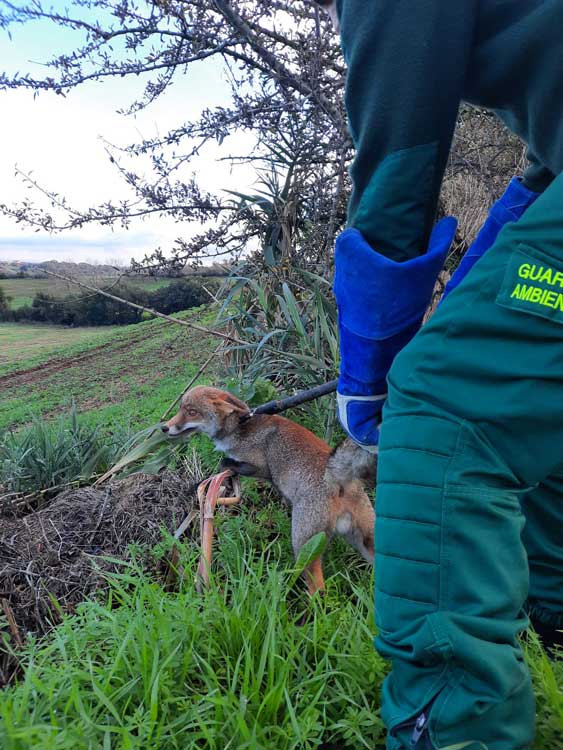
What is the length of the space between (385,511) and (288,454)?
4.70ft

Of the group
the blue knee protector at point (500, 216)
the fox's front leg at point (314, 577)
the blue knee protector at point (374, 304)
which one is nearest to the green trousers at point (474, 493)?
the blue knee protector at point (374, 304)

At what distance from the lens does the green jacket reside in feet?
3.75

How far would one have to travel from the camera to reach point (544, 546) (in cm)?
167

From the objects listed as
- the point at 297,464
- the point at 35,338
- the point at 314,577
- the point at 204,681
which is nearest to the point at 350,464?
the point at 297,464

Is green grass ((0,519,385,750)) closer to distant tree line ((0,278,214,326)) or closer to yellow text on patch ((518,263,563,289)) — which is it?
yellow text on patch ((518,263,563,289))

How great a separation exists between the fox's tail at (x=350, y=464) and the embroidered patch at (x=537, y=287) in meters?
1.15

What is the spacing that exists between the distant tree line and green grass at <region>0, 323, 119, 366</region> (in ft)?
0.40

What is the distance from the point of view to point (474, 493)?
1013mm

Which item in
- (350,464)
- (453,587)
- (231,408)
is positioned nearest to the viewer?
(453,587)

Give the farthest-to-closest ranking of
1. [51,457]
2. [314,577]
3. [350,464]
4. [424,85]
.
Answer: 1. [51,457]
2. [350,464]
3. [314,577]
4. [424,85]

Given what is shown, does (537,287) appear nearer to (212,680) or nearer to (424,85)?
(424,85)

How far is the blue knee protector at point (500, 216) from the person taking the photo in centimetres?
167

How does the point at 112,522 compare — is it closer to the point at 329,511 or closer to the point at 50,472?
the point at 50,472

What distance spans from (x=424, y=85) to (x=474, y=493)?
781mm
